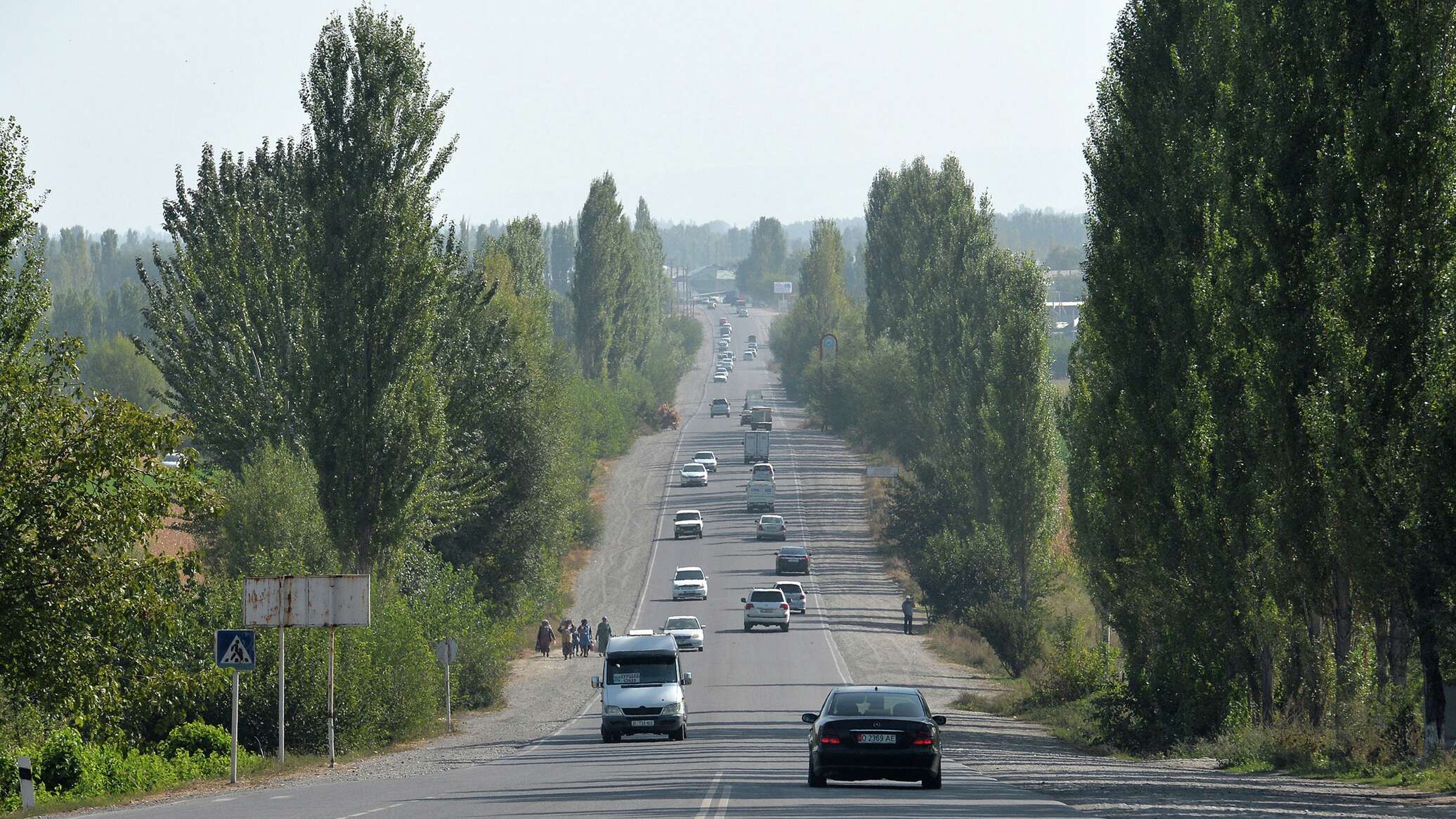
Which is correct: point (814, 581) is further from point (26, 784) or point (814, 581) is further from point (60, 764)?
point (26, 784)

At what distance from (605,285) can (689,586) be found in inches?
1979

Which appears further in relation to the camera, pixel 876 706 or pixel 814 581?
pixel 814 581

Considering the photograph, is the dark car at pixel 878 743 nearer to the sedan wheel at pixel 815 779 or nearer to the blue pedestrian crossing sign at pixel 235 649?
the sedan wheel at pixel 815 779

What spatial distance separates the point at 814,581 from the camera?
8075cm

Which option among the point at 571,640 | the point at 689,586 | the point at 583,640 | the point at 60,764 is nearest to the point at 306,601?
the point at 60,764

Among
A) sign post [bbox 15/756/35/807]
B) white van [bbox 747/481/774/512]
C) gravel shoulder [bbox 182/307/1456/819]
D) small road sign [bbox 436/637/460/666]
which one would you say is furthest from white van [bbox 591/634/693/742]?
white van [bbox 747/481/774/512]

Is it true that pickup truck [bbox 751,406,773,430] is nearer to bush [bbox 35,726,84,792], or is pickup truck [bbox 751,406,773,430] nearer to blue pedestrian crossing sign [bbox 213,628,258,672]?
blue pedestrian crossing sign [bbox 213,628,258,672]

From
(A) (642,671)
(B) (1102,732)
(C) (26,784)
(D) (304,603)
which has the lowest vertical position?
(B) (1102,732)

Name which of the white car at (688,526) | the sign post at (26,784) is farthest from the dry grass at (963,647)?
the sign post at (26,784)

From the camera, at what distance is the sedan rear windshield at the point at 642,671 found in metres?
34.5

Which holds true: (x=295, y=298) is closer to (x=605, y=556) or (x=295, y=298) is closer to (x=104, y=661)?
(x=104, y=661)

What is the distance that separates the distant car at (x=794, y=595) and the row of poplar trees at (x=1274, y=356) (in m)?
36.4

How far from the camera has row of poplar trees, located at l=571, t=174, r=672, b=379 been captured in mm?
118062

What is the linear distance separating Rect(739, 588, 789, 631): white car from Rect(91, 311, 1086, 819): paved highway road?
0.60m
